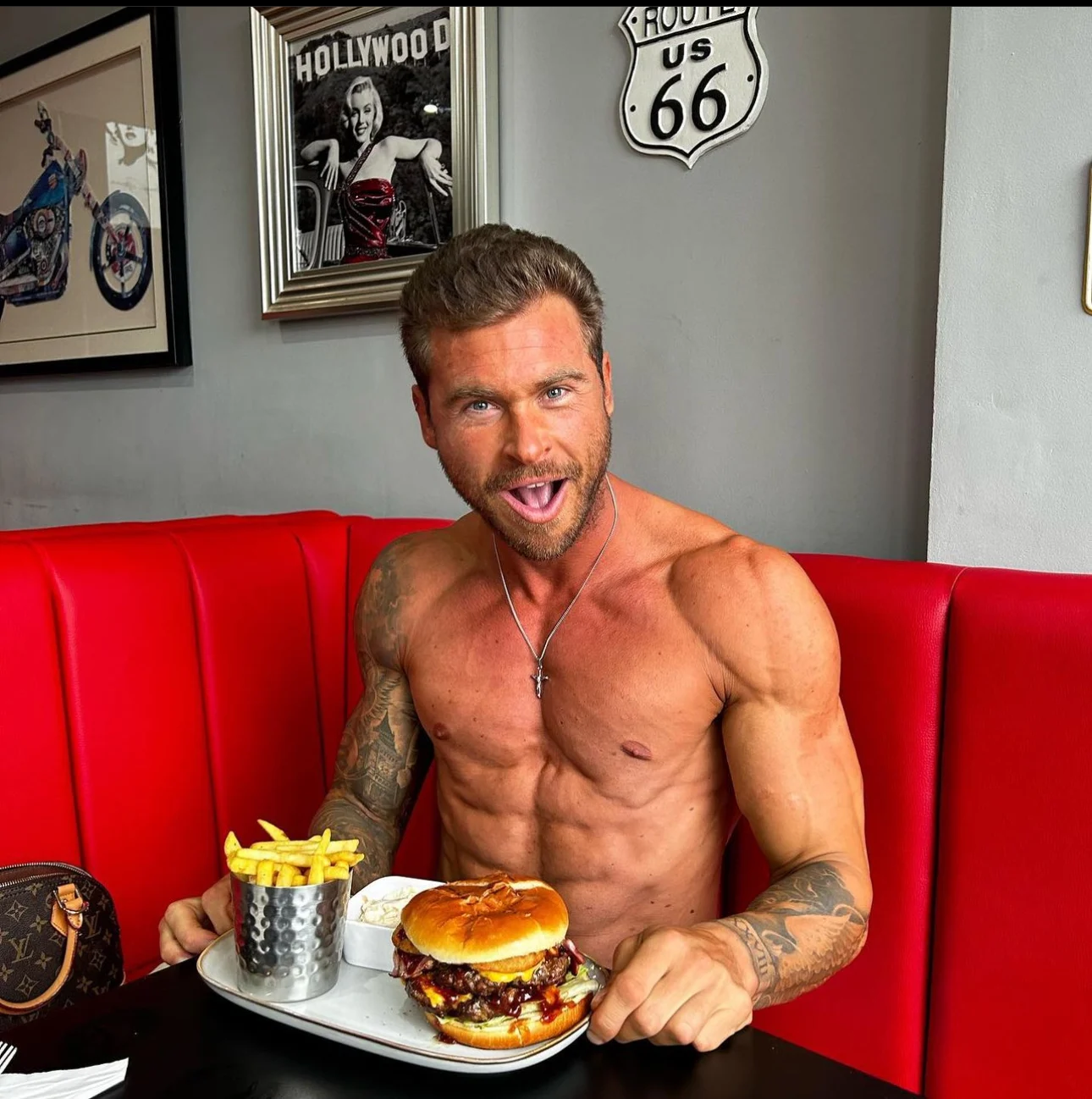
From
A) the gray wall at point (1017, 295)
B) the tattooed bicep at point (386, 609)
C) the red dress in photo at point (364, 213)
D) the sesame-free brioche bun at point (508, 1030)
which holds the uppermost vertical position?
the red dress in photo at point (364, 213)

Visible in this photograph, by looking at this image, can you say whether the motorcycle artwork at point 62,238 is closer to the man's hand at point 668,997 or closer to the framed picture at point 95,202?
the framed picture at point 95,202

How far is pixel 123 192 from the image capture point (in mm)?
2793

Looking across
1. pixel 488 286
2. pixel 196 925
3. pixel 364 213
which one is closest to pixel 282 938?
pixel 196 925

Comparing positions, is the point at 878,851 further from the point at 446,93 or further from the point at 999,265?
the point at 446,93

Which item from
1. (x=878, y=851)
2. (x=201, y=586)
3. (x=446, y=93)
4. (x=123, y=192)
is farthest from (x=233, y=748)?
(x=123, y=192)

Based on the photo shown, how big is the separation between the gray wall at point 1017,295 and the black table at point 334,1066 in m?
0.81

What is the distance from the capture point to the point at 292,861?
0.87m

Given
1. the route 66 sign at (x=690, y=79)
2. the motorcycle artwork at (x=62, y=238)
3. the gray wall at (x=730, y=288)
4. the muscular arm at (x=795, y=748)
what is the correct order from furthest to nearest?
the motorcycle artwork at (x=62, y=238) < the route 66 sign at (x=690, y=79) < the gray wall at (x=730, y=288) < the muscular arm at (x=795, y=748)

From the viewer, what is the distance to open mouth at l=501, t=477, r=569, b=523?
1.24 m

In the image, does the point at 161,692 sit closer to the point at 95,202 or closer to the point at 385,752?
the point at 385,752

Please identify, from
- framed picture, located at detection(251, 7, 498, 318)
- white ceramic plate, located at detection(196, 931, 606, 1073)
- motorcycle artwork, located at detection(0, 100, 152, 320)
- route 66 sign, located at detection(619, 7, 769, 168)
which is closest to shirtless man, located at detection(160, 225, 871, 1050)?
white ceramic plate, located at detection(196, 931, 606, 1073)

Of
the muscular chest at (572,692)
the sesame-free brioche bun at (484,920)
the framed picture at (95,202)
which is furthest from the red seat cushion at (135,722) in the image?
Result: the framed picture at (95,202)

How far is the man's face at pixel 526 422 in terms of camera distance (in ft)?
3.97

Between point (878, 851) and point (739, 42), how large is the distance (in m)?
1.30
